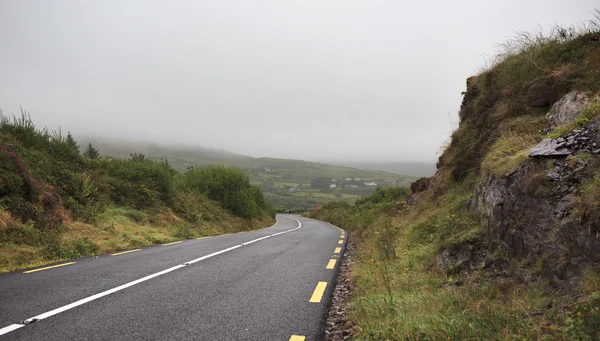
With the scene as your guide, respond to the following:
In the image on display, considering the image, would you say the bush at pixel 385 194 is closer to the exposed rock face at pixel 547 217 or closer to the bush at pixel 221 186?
the bush at pixel 221 186

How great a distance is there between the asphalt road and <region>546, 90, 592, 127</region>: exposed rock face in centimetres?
562

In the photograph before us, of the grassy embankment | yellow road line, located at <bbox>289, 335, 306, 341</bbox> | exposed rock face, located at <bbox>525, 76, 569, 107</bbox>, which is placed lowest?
yellow road line, located at <bbox>289, 335, 306, 341</bbox>

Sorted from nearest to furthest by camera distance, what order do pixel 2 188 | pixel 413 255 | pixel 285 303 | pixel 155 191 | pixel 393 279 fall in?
pixel 285 303
pixel 393 279
pixel 413 255
pixel 2 188
pixel 155 191

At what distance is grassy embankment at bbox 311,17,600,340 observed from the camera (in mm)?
2949

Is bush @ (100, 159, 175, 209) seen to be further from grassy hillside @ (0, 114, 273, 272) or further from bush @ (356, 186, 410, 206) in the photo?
bush @ (356, 186, 410, 206)

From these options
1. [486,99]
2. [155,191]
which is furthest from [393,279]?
[155,191]

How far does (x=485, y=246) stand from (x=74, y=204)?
12972mm

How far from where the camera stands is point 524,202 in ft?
16.6

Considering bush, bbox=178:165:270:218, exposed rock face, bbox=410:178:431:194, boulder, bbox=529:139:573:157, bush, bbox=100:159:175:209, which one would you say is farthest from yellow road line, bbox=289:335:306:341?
bush, bbox=178:165:270:218

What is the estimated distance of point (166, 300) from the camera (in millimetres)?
4758

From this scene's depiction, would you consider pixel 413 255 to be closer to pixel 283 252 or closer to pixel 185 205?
pixel 283 252

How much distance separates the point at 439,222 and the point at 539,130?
3.02 m

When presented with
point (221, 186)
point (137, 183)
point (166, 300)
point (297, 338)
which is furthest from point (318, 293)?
point (221, 186)

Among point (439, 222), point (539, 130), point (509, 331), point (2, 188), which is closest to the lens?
point (509, 331)
